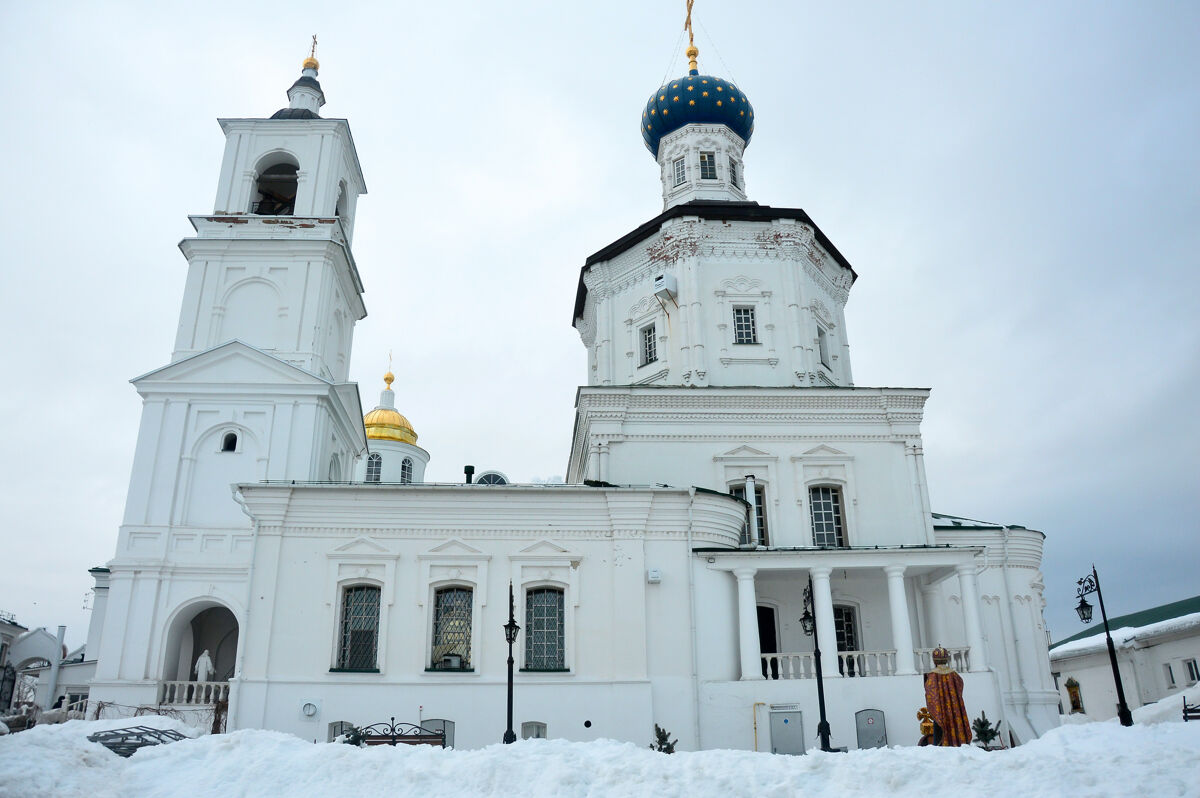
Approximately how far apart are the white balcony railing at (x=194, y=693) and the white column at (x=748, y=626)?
10.6m

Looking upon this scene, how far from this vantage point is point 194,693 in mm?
18156

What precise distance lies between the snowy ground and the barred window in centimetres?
2062

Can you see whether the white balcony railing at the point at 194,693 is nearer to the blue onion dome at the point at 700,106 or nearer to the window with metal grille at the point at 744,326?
the window with metal grille at the point at 744,326

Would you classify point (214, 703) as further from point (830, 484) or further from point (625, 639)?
point (830, 484)

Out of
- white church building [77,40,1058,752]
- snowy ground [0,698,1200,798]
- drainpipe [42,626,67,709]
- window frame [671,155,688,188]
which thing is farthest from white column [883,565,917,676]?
drainpipe [42,626,67,709]

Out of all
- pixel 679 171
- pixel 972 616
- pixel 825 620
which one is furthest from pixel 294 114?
pixel 972 616

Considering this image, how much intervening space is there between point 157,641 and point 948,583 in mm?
18104

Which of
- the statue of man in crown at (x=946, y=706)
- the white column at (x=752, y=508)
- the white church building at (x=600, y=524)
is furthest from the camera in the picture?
the white column at (x=752, y=508)

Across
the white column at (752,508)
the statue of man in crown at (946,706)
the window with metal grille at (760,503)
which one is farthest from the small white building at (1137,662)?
the statue of man in crown at (946,706)

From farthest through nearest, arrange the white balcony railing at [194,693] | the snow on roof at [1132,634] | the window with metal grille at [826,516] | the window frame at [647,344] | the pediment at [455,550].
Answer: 1. the snow on roof at [1132,634]
2. the window frame at [647,344]
3. the window with metal grille at [826,516]
4. the white balcony railing at [194,693]
5. the pediment at [455,550]

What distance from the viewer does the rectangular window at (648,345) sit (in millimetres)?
23547

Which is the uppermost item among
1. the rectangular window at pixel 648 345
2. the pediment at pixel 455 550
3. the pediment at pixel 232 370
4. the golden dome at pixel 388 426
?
the golden dome at pixel 388 426

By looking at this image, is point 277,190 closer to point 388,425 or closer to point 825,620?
point 388,425

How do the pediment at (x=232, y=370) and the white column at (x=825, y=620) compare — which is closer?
the white column at (x=825, y=620)
